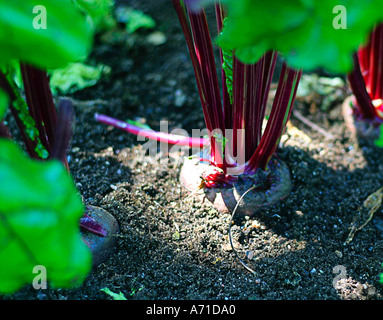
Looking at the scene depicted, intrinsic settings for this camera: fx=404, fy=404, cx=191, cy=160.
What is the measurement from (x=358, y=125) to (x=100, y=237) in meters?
1.44

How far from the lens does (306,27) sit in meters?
0.81

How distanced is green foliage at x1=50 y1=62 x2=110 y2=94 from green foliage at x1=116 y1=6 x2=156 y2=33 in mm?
441

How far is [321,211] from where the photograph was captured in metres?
1.72

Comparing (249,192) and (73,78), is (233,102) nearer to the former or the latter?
(249,192)

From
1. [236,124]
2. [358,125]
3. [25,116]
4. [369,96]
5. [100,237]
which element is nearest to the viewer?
[25,116]

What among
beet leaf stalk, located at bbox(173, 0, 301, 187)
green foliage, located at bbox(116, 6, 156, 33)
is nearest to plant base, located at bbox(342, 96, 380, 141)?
beet leaf stalk, located at bbox(173, 0, 301, 187)

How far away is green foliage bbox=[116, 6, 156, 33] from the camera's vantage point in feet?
8.43

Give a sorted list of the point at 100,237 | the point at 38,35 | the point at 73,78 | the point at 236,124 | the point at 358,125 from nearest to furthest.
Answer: the point at 38,35 → the point at 100,237 → the point at 236,124 → the point at 358,125 → the point at 73,78

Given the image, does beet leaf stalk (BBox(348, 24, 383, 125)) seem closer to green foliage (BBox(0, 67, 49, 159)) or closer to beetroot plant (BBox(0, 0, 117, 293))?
green foliage (BBox(0, 67, 49, 159))

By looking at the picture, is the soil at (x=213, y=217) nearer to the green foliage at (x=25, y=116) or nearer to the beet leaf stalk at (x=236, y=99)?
the beet leaf stalk at (x=236, y=99)

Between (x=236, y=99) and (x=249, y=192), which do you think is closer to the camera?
(x=236, y=99)

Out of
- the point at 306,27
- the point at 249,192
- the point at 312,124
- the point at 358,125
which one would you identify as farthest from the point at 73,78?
the point at 306,27

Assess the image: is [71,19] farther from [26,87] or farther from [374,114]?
[374,114]
